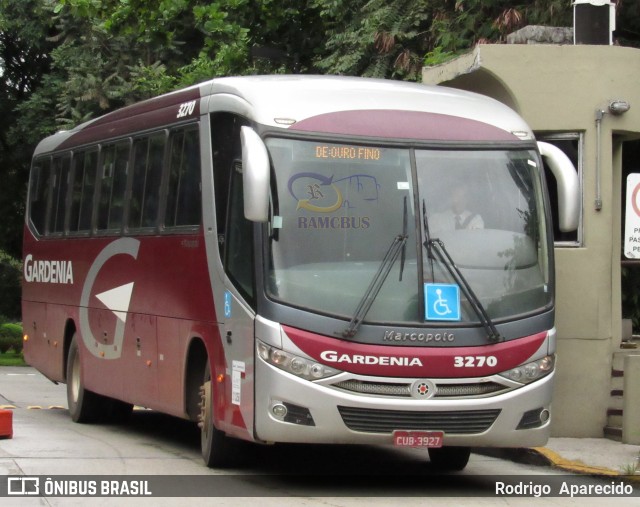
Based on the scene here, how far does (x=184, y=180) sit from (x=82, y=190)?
4.16m

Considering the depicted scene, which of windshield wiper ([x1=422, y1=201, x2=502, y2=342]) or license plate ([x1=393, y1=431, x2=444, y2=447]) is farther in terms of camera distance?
windshield wiper ([x1=422, y1=201, x2=502, y2=342])

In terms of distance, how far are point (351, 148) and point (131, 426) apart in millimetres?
6820

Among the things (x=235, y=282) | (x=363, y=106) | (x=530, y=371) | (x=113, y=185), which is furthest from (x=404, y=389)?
(x=113, y=185)

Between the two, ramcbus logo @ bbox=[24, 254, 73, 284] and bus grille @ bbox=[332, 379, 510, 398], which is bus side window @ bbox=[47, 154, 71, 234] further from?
bus grille @ bbox=[332, 379, 510, 398]

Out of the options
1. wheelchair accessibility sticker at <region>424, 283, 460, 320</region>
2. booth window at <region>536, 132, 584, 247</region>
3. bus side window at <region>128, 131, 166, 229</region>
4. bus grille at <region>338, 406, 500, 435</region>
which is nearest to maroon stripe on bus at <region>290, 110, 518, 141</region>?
wheelchair accessibility sticker at <region>424, 283, 460, 320</region>

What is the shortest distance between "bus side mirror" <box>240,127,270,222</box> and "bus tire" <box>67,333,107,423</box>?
262 inches

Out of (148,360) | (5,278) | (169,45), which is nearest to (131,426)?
(148,360)

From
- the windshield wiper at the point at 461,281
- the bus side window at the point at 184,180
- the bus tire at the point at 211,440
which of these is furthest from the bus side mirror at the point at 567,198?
the bus tire at the point at 211,440

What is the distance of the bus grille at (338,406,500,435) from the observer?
34.9 ft

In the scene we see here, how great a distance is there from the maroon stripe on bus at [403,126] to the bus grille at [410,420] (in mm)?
2253

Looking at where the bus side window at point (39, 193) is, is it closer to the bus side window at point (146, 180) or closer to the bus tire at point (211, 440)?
the bus side window at point (146, 180)

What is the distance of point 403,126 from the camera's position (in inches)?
451

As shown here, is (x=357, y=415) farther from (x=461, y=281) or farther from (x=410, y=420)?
(x=461, y=281)

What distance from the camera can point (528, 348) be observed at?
11148 mm
